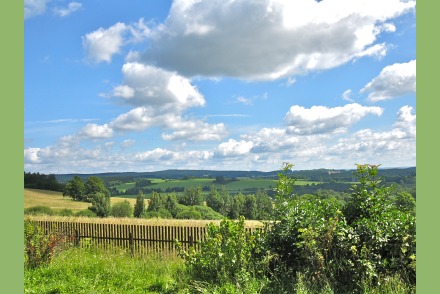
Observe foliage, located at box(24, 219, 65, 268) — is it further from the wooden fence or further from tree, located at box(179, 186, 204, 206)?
tree, located at box(179, 186, 204, 206)

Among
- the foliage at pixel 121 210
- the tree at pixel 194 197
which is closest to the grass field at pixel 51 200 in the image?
the foliage at pixel 121 210

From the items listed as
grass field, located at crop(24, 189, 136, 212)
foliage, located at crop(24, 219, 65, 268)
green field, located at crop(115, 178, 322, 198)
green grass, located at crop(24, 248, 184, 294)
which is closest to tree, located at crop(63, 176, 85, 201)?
grass field, located at crop(24, 189, 136, 212)

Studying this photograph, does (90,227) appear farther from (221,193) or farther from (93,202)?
(221,193)

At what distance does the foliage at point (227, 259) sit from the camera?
7797 mm

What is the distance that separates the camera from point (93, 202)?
57219 millimetres

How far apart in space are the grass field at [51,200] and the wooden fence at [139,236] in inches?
1430

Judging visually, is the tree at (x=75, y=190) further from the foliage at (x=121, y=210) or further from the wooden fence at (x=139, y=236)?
the wooden fence at (x=139, y=236)

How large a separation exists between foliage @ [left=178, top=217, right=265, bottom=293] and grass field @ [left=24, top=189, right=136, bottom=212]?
47.6 m

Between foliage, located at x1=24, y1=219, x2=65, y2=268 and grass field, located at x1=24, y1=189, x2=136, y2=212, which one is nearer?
foliage, located at x1=24, y1=219, x2=65, y2=268

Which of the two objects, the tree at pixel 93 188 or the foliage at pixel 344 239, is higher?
the foliage at pixel 344 239

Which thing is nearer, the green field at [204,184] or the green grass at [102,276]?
the green grass at [102,276]

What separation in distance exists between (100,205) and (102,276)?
48435mm

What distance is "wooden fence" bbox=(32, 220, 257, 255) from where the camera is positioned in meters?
14.6

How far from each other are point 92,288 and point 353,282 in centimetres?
481
